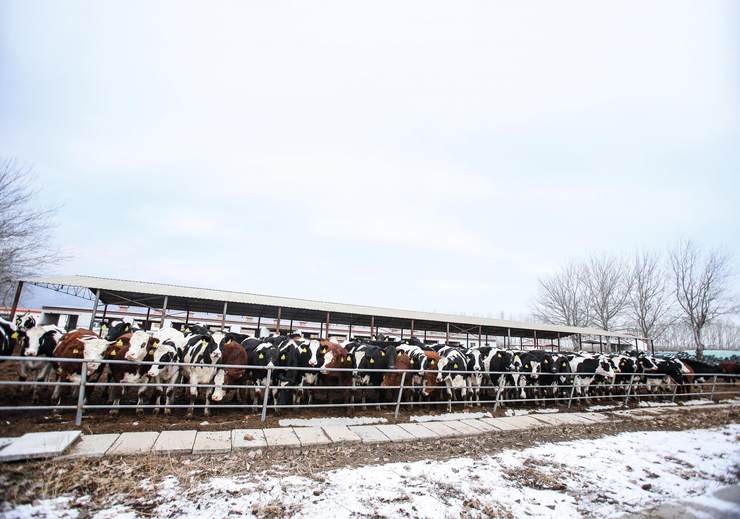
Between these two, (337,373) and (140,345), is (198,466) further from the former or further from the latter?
(337,373)

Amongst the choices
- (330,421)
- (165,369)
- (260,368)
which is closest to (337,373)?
(330,421)

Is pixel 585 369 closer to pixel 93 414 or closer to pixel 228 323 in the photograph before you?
pixel 93 414

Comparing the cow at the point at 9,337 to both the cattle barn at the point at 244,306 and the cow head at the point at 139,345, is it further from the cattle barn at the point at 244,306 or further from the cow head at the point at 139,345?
the cattle barn at the point at 244,306

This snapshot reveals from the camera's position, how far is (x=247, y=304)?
1866 cm

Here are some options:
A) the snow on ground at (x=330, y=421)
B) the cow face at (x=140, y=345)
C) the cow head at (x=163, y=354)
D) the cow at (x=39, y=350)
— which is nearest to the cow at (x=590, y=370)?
the snow on ground at (x=330, y=421)

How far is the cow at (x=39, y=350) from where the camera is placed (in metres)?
8.36

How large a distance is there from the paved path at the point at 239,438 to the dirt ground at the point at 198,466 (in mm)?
144

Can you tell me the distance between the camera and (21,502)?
321 centimetres

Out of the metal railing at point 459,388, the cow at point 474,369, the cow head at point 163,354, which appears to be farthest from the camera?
the cow at point 474,369

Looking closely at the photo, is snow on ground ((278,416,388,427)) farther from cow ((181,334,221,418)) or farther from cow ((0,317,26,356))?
cow ((0,317,26,356))

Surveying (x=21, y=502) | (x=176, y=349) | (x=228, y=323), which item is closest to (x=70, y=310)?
(x=228, y=323)

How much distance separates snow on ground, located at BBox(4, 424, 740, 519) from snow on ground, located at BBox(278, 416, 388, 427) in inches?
84.0

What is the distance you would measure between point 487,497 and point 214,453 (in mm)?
3418

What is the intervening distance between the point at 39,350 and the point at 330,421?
7476mm
